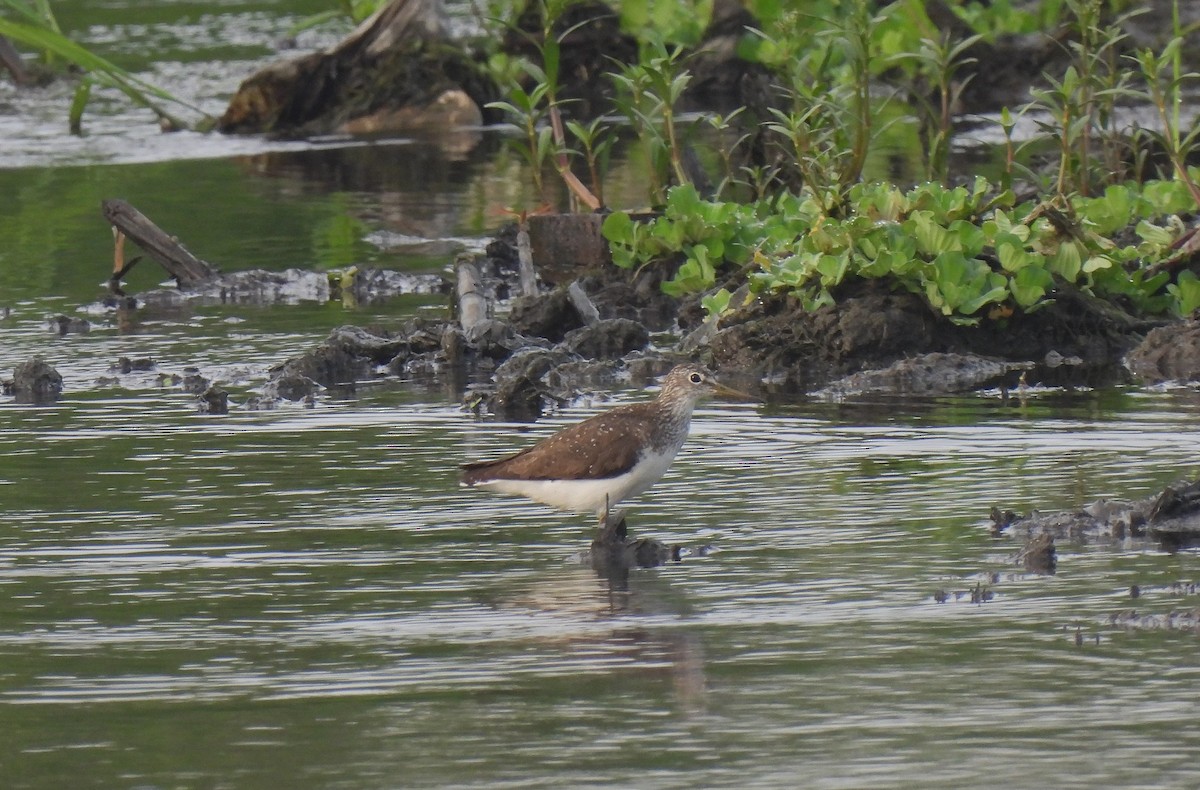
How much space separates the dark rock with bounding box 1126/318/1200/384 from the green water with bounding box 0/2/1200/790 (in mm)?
646

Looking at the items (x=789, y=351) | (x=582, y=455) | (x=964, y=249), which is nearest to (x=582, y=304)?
(x=789, y=351)

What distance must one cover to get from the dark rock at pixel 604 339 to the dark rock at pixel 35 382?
2.65 meters

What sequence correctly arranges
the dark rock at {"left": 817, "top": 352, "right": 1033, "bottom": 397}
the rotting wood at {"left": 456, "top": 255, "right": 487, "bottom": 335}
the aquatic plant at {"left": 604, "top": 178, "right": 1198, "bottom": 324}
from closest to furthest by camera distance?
the dark rock at {"left": 817, "top": 352, "right": 1033, "bottom": 397}, the aquatic plant at {"left": 604, "top": 178, "right": 1198, "bottom": 324}, the rotting wood at {"left": 456, "top": 255, "right": 487, "bottom": 335}

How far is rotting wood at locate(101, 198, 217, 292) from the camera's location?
45.8 feet

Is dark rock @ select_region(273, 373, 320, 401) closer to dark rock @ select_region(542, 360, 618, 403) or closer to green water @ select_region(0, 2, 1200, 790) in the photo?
green water @ select_region(0, 2, 1200, 790)

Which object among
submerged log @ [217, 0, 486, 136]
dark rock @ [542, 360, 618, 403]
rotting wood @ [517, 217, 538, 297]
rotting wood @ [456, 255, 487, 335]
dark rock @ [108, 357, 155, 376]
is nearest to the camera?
dark rock @ [542, 360, 618, 403]

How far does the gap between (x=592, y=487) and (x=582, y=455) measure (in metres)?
0.13

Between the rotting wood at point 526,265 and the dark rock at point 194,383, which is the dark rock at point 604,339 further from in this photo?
the dark rock at point 194,383

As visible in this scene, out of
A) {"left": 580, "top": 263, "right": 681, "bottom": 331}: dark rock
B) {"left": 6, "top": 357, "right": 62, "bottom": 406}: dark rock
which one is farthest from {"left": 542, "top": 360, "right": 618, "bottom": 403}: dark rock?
{"left": 6, "top": 357, "right": 62, "bottom": 406}: dark rock

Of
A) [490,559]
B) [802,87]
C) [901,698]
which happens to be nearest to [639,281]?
[802,87]

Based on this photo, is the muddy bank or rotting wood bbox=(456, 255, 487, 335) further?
rotting wood bbox=(456, 255, 487, 335)

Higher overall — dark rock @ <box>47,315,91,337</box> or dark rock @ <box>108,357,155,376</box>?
dark rock @ <box>47,315,91,337</box>

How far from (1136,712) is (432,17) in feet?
64.1

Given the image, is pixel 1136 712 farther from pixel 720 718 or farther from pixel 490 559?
pixel 490 559
